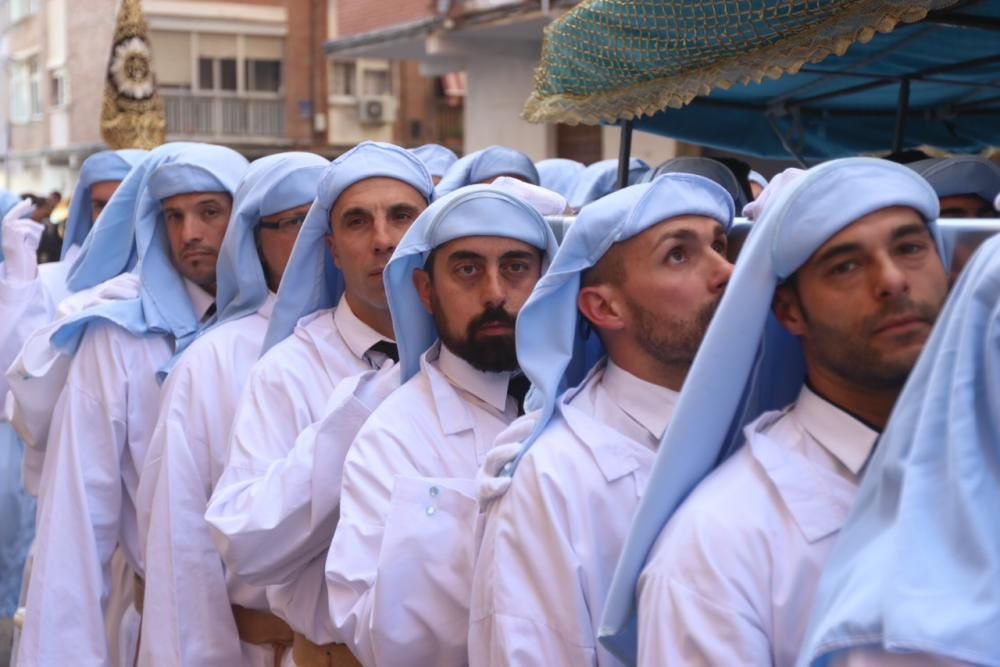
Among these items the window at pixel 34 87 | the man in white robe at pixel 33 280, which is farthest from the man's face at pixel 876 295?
the window at pixel 34 87

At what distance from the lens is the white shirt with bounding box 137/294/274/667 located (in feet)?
13.8

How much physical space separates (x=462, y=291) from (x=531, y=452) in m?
0.66

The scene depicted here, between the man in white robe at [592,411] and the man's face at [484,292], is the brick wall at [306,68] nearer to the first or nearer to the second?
the man's face at [484,292]

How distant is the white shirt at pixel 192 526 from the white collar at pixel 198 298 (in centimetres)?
62

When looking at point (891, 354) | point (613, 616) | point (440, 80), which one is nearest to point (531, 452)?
point (613, 616)

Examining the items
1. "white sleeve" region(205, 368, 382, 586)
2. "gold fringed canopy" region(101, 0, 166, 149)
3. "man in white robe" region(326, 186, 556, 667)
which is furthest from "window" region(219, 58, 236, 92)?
"man in white robe" region(326, 186, 556, 667)

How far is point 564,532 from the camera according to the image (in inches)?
105

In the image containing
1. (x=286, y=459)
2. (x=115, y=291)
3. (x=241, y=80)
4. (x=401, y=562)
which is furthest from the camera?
(x=241, y=80)

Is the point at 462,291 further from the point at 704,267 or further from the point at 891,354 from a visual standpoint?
the point at 891,354

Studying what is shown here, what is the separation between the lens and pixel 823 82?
510cm

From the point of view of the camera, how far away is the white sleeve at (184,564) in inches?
166

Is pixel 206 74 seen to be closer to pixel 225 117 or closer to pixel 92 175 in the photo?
pixel 225 117

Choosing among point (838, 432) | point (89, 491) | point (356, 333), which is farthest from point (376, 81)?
point (838, 432)

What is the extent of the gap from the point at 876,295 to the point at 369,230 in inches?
80.8
